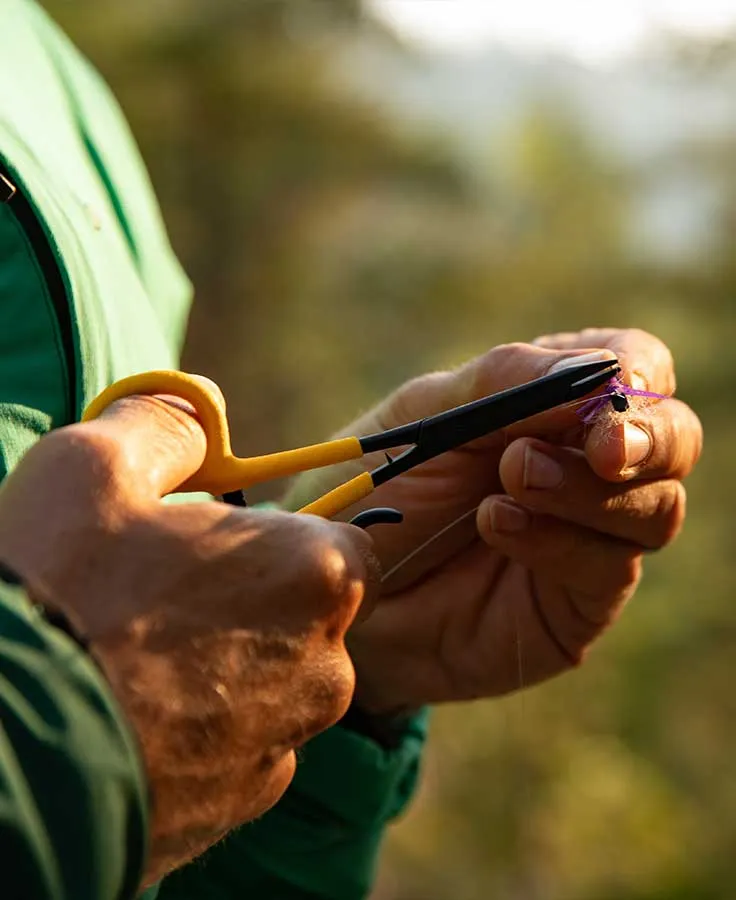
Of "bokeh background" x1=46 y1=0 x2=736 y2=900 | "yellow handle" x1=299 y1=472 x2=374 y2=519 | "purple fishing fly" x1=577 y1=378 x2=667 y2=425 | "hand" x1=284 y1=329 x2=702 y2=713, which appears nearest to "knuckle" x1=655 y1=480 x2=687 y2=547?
"hand" x1=284 y1=329 x2=702 y2=713

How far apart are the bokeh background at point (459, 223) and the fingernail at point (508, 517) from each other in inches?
171

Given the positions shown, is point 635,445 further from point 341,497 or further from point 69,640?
point 69,640

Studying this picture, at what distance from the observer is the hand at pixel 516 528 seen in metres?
0.82

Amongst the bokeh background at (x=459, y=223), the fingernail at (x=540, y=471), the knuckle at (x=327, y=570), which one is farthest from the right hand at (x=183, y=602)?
the bokeh background at (x=459, y=223)

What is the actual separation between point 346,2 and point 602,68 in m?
1.91

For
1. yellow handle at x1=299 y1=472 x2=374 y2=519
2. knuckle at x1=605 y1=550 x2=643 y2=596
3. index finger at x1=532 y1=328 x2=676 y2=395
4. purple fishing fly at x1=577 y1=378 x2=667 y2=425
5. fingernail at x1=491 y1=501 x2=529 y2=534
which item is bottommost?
knuckle at x1=605 y1=550 x2=643 y2=596

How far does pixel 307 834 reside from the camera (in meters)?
1.00

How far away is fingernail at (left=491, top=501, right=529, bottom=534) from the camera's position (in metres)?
0.85

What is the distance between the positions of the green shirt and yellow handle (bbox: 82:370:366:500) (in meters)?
0.11

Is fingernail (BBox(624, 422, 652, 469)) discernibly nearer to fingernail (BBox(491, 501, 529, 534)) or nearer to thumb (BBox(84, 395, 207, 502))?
fingernail (BBox(491, 501, 529, 534))

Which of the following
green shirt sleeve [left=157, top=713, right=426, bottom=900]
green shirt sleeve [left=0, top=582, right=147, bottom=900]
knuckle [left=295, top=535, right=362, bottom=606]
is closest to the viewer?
green shirt sleeve [left=0, top=582, right=147, bottom=900]

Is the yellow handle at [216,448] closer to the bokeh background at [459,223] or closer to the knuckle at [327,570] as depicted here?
the knuckle at [327,570]

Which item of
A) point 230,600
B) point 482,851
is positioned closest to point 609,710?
point 482,851

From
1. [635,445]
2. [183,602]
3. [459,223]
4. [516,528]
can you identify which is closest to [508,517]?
[516,528]
